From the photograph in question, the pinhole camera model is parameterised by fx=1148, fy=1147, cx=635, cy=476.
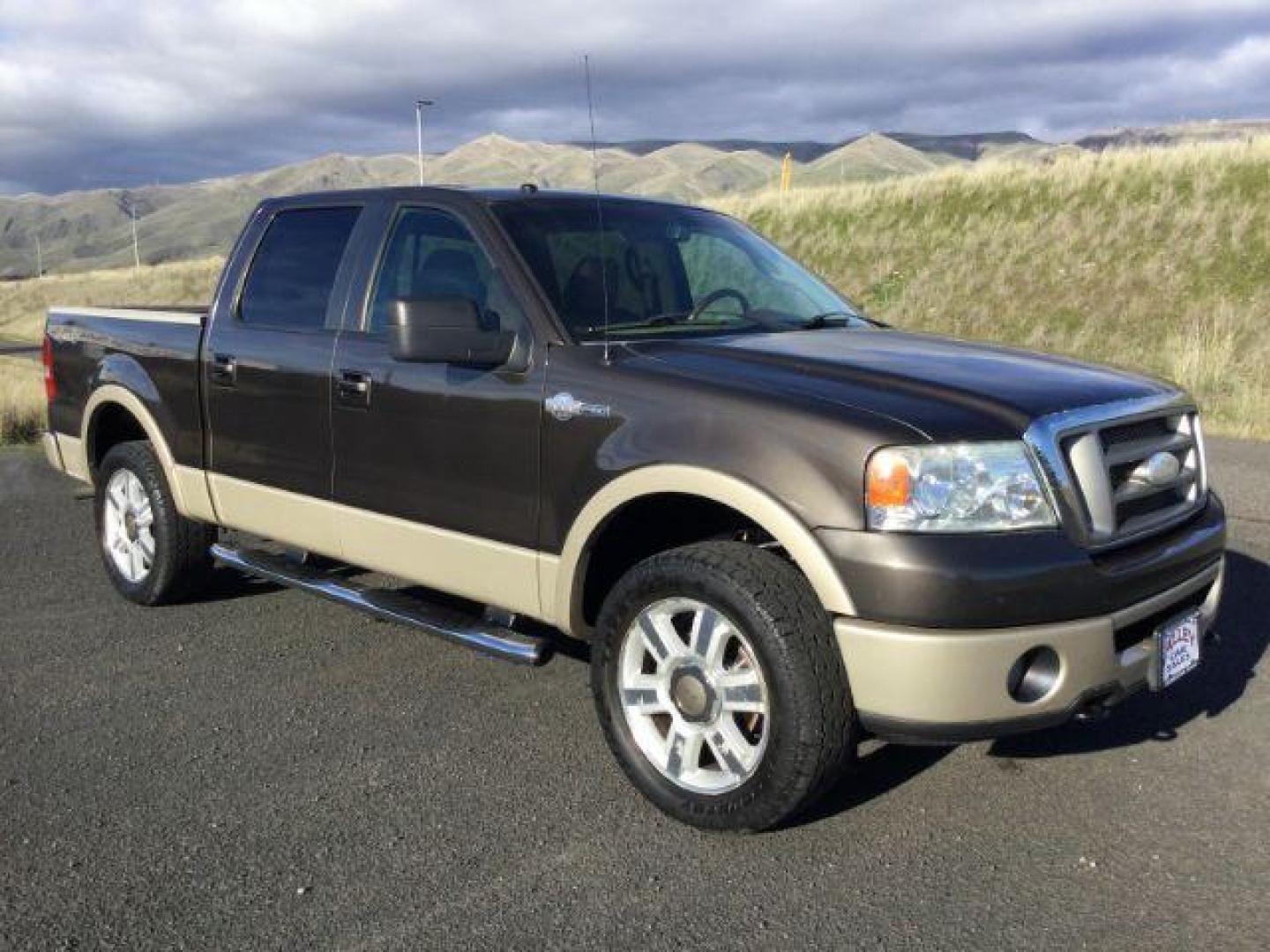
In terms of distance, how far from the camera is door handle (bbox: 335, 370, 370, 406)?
14.0 feet

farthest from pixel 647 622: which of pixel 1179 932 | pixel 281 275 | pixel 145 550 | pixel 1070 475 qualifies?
pixel 145 550

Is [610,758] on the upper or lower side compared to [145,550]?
→ lower

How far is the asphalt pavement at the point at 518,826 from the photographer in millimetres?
2875

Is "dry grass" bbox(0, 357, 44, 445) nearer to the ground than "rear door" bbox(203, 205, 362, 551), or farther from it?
nearer to the ground

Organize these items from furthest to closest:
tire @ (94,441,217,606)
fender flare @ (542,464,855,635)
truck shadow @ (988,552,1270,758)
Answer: tire @ (94,441,217,606)
truck shadow @ (988,552,1270,758)
fender flare @ (542,464,855,635)

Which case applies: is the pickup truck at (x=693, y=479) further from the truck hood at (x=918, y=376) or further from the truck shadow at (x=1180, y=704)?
the truck shadow at (x=1180, y=704)

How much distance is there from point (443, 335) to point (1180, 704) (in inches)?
117

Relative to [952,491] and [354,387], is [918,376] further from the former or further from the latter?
[354,387]

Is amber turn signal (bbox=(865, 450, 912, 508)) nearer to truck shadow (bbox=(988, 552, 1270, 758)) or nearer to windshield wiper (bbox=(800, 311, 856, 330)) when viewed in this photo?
truck shadow (bbox=(988, 552, 1270, 758))

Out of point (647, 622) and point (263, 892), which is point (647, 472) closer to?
point (647, 622)

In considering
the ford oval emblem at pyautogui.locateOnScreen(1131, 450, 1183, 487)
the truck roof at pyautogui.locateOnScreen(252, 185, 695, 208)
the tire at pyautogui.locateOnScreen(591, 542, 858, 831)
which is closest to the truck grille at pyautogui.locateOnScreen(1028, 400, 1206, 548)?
the ford oval emblem at pyautogui.locateOnScreen(1131, 450, 1183, 487)

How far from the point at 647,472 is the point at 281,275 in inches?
91.9

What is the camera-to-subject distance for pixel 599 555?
3.79m

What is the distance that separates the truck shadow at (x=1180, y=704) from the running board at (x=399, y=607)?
1624 millimetres
